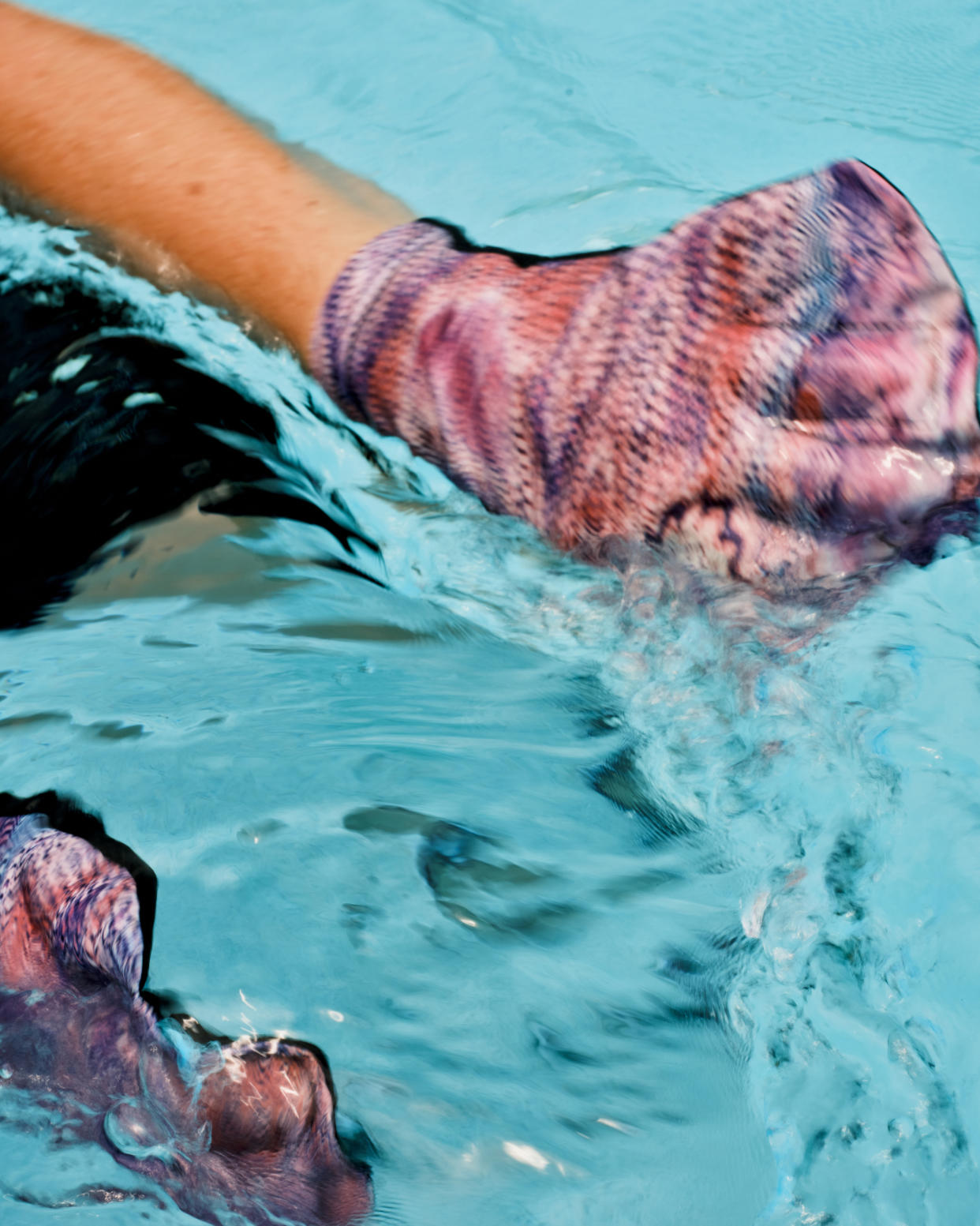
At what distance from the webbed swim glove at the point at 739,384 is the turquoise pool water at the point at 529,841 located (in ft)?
0.23

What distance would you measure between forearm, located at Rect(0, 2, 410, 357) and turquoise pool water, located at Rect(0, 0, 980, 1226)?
74 mm

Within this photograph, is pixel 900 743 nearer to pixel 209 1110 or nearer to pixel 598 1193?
pixel 598 1193

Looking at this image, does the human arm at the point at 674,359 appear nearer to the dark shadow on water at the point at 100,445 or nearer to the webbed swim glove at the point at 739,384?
the webbed swim glove at the point at 739,384

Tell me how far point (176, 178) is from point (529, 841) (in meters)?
0.93

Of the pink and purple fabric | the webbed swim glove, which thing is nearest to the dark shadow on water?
the webbed swim glove

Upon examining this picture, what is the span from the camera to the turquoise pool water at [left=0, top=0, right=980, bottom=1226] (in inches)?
27.8

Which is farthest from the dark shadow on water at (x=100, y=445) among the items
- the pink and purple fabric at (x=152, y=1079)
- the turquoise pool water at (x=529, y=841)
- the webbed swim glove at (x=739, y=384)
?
the pink and purple fabric at (x=152, y=1079)

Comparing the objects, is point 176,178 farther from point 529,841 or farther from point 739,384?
point 529,841

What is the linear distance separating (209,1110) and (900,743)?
0.67 metres

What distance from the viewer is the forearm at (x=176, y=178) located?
1184 mm

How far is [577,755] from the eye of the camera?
91cm

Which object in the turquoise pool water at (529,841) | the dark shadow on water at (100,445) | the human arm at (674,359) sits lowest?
the turquoise pool water at (529,841)

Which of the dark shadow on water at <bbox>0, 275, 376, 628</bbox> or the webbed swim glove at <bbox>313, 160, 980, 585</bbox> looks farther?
the dark shadow on water at <bbox>0, 275, 376, 628</bbox>

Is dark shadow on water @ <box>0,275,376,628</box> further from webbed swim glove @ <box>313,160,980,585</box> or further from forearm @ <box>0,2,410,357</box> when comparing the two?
webbed swim glove @ <box>313,160,980,585</box>
